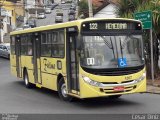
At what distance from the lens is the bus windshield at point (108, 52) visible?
42.3ft

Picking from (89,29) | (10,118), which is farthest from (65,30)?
(10,118)

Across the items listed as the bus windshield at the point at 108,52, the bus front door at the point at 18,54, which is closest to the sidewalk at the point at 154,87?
the bus windshield at the point at 108,52

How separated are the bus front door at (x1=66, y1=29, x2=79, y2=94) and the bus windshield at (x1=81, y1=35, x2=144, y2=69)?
553 mm

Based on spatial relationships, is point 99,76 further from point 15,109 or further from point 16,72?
A: point 16,72

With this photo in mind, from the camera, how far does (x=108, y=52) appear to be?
13039 millimetres

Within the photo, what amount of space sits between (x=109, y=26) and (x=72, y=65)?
1.69 m

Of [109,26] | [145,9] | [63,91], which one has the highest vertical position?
[145,9]

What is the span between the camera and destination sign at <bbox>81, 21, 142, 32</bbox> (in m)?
13.0

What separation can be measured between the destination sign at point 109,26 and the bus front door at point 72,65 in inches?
22.7

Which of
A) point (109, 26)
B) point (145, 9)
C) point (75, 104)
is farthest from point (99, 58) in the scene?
point (145, 9)

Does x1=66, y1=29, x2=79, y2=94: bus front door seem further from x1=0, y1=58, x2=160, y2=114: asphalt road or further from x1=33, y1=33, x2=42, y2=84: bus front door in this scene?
x1=33, y1=33, x2=42, y2=84: bus front door

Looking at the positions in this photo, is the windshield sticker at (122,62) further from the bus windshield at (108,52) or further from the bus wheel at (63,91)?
the bus wheel at (63,91)

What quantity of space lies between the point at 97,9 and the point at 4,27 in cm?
2660

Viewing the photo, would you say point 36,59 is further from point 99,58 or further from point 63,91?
point 99,58
